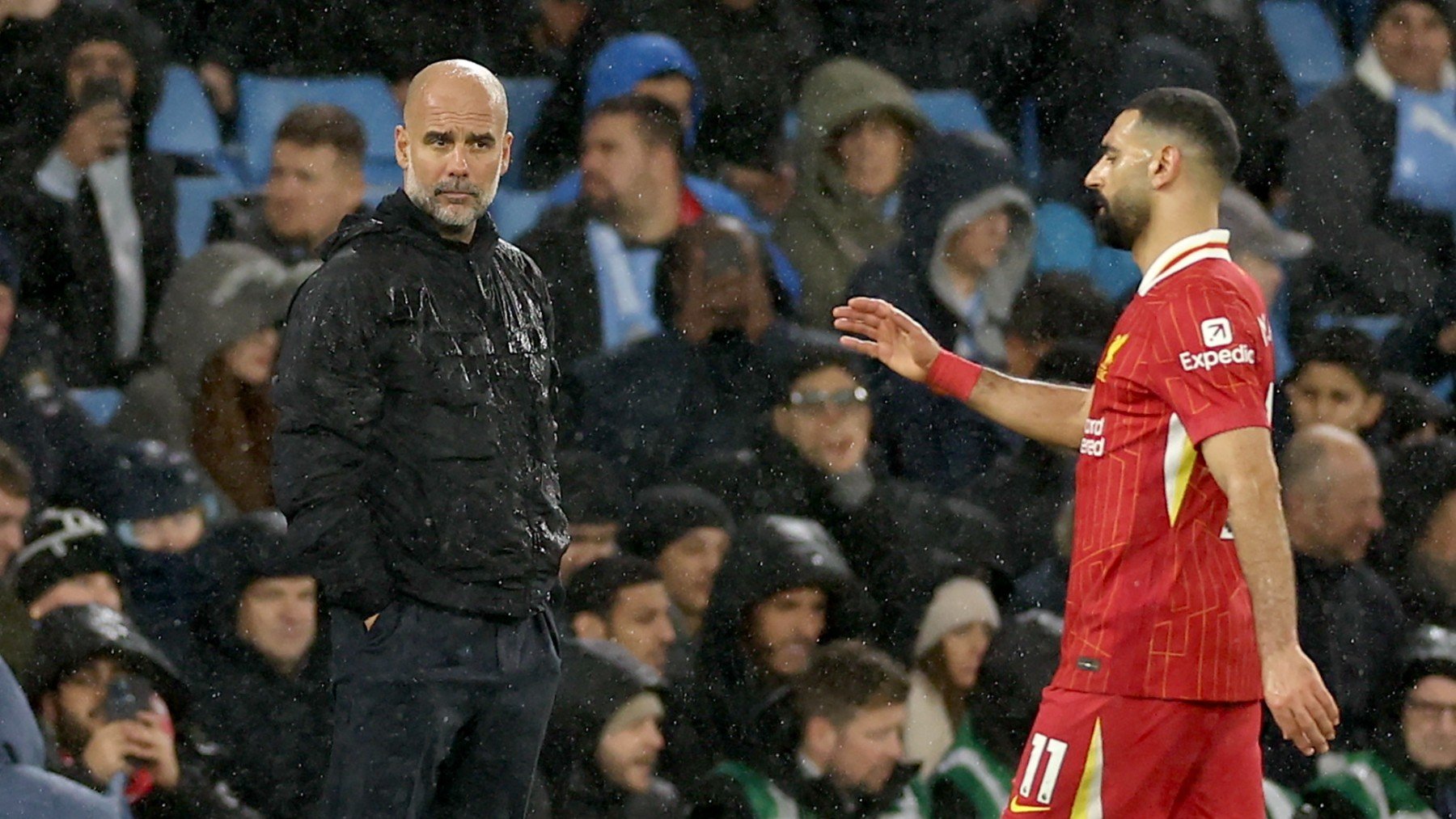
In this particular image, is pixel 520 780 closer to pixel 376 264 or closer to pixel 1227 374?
pixel 376 264

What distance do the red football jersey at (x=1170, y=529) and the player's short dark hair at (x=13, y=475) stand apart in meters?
2.54

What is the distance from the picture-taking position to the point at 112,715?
474cm

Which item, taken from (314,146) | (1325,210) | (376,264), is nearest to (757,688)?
(314,146)

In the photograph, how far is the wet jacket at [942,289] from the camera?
19.6 ft

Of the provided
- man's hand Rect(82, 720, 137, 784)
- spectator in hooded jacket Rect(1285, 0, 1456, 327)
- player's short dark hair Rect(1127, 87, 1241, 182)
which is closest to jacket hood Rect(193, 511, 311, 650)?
man's hand Rect(82, 720, 137, 784)

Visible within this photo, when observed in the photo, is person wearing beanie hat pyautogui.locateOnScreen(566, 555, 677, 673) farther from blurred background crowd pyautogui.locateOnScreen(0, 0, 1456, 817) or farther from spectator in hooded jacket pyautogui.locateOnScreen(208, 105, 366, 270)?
spectator in hooded jacket pyautogui.locateOnScreen(208, 105, 366, 270)

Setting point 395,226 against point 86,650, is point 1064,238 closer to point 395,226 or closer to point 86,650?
point 86,650

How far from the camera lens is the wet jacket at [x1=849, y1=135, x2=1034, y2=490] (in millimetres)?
5973

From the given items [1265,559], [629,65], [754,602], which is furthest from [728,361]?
[1265,559]

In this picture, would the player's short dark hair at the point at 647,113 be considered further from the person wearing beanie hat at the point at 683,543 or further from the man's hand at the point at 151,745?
the man's hand at the point at 151,745

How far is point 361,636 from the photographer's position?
11.5ft

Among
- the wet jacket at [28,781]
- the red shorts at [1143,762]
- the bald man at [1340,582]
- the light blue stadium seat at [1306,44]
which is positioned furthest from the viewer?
the light blue stadium seat at [1306,44]

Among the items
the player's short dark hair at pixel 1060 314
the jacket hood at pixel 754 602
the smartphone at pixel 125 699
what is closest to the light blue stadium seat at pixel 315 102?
the jacket hood at pixel 754 602

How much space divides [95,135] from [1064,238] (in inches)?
107
